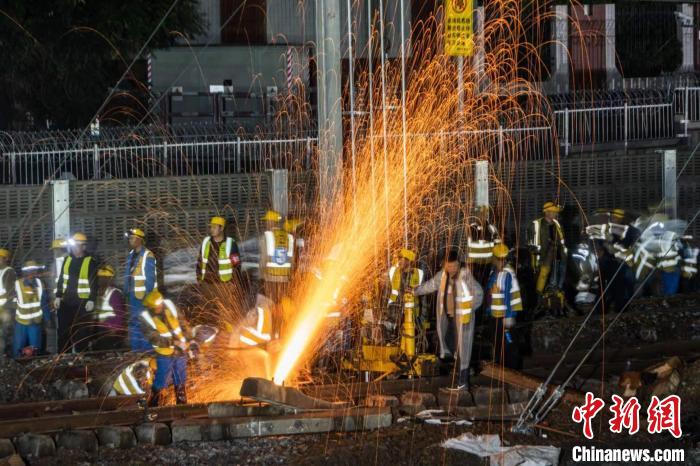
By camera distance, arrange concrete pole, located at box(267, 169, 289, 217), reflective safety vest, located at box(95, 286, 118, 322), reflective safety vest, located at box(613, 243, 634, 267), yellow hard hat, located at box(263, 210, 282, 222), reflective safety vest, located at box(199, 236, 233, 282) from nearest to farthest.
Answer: reflective safety vest, located at box(95, 286, 118, 322)
reflective safety vest, located at box(199, 236, 233, 282)
yellow hard hat, located at box(263, 210, 282, 222)
concrete pole, located at box(267, 169, 289, 217)
reflective safety vest, located at box(613, 243, 634, 267)

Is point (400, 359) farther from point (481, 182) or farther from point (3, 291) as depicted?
point (481, 182)

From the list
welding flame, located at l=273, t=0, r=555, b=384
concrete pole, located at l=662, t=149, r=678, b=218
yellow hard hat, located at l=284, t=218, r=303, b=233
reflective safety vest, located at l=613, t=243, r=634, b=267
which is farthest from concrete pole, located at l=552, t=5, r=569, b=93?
yellow hard hat, located at l=284, t=218, r=303, b=233

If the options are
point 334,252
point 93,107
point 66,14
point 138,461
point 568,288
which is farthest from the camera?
point 93,107

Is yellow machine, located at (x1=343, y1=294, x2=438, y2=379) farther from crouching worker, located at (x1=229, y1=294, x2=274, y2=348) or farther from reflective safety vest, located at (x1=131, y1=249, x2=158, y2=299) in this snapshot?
reflective safety vest, located at (x1=131, y1=249, x2=158, y2=299)

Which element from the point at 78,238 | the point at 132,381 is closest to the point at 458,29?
the point at 78,238

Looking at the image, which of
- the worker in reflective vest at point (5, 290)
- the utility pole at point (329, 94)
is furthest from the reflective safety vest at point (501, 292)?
the worker in reflective vest at point (5, 290)

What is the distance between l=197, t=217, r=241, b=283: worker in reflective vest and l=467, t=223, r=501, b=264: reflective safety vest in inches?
140

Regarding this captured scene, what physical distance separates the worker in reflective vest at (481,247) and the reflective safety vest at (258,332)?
4.65m

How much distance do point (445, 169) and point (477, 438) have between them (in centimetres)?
893

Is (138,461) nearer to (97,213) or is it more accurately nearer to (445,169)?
(97,213)

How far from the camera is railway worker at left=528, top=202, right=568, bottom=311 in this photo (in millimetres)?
18312

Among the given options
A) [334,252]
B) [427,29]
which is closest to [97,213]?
[334,252]

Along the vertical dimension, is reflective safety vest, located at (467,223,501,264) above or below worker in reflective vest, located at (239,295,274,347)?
above

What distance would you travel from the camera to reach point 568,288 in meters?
19.3
